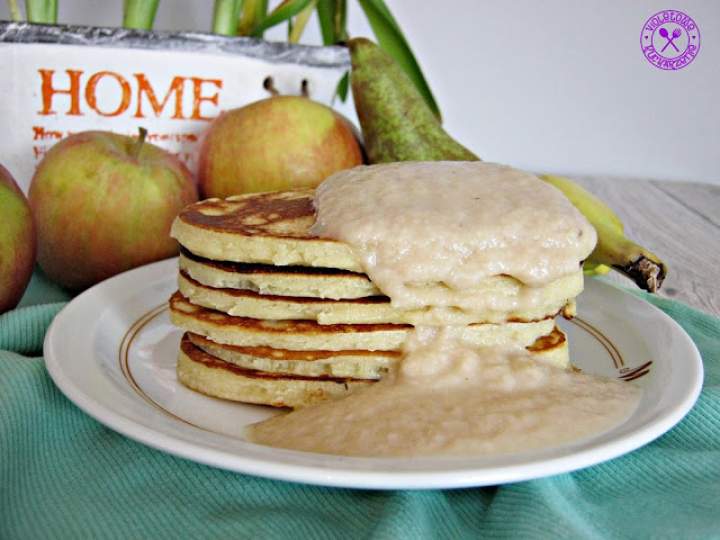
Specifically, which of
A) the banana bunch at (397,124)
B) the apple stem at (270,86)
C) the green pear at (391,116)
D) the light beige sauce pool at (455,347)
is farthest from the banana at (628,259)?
the apple stem at (270,86)

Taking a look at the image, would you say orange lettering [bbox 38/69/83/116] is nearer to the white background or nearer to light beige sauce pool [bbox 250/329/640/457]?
the white background

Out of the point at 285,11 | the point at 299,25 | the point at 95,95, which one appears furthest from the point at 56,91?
the point at 299,25

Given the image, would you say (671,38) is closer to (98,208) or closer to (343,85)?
(343,85)

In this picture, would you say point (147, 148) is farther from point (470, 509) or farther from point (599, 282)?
point (470, 509)

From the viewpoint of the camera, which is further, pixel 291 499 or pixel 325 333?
pixel 325 333

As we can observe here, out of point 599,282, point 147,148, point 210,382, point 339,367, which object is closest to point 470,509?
point 339,367

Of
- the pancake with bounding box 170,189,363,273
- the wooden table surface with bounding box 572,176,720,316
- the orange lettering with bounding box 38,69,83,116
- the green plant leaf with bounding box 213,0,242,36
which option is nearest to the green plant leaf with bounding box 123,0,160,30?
the green plant leaf with bounding box 213,0,242,36

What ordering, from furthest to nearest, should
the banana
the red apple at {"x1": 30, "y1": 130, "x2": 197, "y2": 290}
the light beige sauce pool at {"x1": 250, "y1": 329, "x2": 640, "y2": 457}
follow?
the red apple at {"x1": 30, "y1": 130, "x2": 197, "y2": 290}, the banana, the light beige sauce pool at {"x1": 250, "y1": 329, "x2": 640, "y2": 457}
